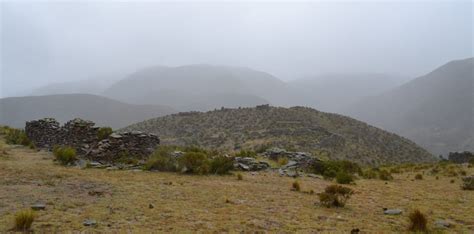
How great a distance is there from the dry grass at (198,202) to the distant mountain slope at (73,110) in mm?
101894

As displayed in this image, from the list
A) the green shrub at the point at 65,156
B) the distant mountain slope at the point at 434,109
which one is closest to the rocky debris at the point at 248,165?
the green shrub at the point at 65,156

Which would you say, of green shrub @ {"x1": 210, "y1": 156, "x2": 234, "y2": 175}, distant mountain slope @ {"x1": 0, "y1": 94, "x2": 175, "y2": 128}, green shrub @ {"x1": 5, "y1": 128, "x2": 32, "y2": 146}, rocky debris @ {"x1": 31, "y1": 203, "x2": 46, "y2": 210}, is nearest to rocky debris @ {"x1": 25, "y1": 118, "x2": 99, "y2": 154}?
green shrub @ {"x1": 5, "y1": 128, "x2": 32, "y2": 146}

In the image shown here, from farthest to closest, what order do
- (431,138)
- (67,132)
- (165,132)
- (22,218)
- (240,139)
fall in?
(431,138) → (165,132) → (240,139) → (67,132) → (22,218)

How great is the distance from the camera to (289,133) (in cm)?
5309

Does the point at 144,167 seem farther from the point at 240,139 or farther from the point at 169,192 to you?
the point at 240,139

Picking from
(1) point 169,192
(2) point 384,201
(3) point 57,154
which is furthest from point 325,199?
(3) point 57,154

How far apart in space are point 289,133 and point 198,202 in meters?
41.7

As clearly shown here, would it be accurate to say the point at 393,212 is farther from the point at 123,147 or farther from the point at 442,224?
the point at 123,147

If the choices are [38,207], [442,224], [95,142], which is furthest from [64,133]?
[442,224]

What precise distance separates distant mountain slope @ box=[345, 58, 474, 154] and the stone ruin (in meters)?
90.8

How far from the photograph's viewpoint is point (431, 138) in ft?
372

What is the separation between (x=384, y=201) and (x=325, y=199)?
2.53 meters

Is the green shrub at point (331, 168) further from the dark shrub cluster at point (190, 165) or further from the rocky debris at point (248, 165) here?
the dark shrub cluster at point (190, 165)

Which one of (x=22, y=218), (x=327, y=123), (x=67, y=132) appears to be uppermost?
(x=327, y=123)
